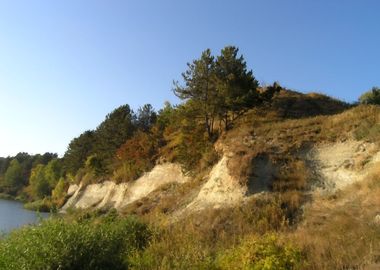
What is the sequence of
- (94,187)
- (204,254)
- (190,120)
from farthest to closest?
(94,187)
(190,120)
(204,254)

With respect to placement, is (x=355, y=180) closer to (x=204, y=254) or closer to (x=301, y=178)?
(x=301, y=178)

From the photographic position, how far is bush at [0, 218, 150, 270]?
32.2ft

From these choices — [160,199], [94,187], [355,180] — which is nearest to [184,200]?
[160,199]

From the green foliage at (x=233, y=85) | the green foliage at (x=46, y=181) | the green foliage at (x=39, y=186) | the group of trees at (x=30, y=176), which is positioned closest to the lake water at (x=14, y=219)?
the green foliage at (x=233, y=85)

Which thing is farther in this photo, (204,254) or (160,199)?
(160,199)

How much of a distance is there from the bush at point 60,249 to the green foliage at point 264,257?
287 cm

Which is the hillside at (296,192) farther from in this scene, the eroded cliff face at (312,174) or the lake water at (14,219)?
the lake water at (14,219)

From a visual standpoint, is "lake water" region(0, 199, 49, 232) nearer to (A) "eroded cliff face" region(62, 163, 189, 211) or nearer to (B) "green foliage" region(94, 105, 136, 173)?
(A) "eroded cliff face" region(62, 163, 189, 211)

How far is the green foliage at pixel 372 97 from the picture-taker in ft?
152

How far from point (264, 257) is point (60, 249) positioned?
4.88 meters

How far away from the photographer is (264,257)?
10164mm

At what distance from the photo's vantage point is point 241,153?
2405 centimetres

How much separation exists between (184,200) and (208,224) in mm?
7496

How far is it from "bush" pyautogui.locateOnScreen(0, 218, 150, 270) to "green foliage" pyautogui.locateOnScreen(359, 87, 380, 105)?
39.8 m
